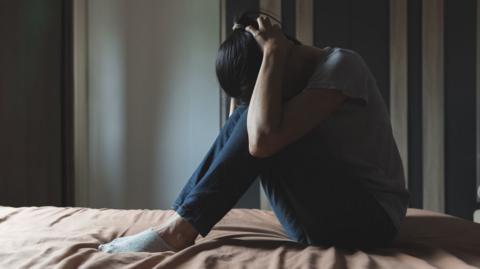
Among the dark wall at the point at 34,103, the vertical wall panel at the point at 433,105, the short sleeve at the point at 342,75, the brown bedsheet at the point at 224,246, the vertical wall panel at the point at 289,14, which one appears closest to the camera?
the brown bedsheet at the point at 224,246

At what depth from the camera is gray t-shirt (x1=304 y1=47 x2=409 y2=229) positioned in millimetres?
921

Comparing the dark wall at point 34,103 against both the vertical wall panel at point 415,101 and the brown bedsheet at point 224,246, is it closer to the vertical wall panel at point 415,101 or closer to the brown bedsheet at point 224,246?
the brown bedsheet at point 224,246

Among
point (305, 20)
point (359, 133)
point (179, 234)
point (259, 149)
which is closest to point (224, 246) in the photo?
point (179, 234)

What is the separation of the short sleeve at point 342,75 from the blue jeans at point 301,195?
107mm

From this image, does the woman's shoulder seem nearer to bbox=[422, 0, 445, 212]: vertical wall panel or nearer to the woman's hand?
the woman's hand

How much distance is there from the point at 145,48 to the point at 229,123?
71.4 inches

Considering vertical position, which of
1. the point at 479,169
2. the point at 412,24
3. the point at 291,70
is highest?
the point at 412,24

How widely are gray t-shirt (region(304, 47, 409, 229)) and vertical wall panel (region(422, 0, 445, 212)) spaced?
1.38m

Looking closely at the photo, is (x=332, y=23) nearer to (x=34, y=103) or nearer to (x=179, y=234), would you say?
(x=34, y=103)

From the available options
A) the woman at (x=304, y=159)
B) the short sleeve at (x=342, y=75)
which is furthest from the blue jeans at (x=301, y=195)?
the short sleeve at (x=342, y=75)

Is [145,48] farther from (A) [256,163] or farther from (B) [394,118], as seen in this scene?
(A) [256,163]

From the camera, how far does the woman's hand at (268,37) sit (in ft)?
3.14

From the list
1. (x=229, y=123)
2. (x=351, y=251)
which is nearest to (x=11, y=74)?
(x=229, y=123)

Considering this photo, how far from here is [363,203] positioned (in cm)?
89
